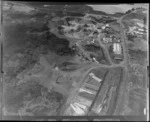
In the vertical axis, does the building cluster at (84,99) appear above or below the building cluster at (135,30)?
below

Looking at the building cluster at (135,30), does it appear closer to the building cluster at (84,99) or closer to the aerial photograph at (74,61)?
the aerial photograph at (74,61)

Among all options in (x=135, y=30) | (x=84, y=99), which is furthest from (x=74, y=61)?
(x=135, y=30)

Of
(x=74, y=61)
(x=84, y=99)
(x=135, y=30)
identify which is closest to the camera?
(x=84, y=99)

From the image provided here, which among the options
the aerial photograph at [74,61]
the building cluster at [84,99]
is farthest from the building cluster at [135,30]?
the building cluster at [84,99]

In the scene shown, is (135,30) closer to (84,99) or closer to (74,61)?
(74,61)

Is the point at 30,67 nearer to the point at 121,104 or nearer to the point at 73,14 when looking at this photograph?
the point at 73,14

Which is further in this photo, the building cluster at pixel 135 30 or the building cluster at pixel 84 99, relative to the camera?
the building cluster at pixel 135 30

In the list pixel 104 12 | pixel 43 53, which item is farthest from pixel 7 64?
pixel 104 12
